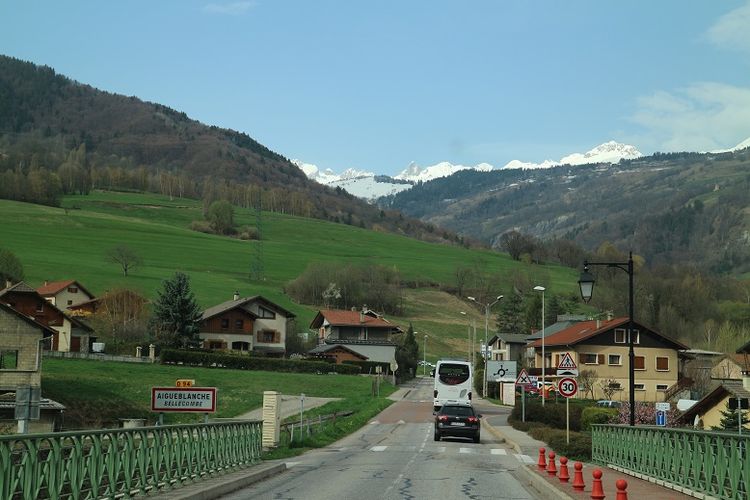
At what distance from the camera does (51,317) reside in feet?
292

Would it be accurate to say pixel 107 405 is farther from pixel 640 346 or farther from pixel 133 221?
pixel 133 221

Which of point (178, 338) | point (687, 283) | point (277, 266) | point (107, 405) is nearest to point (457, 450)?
point (107, 405)

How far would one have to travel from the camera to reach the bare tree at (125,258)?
5103 inches

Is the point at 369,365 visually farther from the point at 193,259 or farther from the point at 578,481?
the point at 578,481

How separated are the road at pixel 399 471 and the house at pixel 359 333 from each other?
241 ft

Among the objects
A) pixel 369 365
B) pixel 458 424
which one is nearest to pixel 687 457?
pixel 458 424

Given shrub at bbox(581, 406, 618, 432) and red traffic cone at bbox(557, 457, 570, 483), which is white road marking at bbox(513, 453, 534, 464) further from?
shrub at bbox(581, 406, 618, 432)

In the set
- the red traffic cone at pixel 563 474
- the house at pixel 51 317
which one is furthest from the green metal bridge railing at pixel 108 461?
the house at pixel 51 317

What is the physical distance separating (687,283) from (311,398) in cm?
8580

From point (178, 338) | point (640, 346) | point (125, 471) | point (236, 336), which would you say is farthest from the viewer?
point (236, 336)

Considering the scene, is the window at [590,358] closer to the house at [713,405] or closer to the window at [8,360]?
the house at [713,405]

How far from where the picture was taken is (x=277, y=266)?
162 m

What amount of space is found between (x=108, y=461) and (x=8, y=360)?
53.3 metres

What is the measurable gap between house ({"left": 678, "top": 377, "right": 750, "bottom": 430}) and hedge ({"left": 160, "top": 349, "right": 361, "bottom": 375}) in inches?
1745
